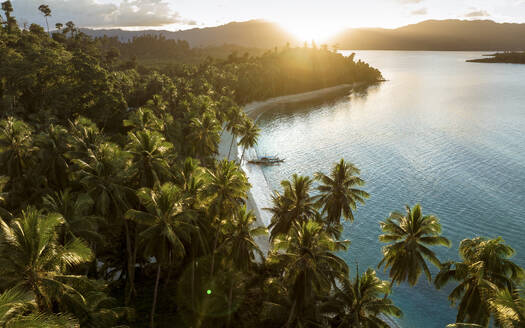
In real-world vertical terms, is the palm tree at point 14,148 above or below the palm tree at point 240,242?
above

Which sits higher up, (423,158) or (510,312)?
(510,312)

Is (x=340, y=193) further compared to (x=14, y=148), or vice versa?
(x=340, y=193)

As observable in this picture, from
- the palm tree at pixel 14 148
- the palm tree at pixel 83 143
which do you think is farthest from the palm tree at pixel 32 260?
the palm tree at pixel 14 148

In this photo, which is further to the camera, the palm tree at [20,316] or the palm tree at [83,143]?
the palm tree at [83,143]

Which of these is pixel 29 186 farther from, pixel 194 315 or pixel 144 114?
pixel 194 315

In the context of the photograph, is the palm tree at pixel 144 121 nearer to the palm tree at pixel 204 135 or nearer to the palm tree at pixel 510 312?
the palm tree at pixel 204 135

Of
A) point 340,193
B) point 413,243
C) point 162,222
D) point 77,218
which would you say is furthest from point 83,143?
point 413,243

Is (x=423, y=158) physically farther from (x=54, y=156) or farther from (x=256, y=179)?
(x=54, y=156)
